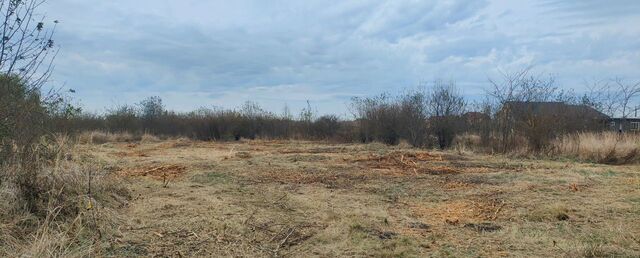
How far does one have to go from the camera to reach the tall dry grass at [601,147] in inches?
587

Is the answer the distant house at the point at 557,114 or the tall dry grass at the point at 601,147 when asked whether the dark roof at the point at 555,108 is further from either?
the tall dry grass at the point at 601,147

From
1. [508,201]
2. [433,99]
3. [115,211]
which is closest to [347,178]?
[508,201]

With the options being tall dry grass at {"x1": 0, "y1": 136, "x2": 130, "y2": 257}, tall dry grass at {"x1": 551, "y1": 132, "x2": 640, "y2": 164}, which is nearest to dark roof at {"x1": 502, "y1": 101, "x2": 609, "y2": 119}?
tall dry grass at {"x1": 551, "y1": 132, "x2": 640, "y2": 164}

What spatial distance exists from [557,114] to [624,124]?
3.72 metres

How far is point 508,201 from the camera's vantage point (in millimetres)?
7551

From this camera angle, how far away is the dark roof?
1827 cm

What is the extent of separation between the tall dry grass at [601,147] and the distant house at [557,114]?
3.21ft

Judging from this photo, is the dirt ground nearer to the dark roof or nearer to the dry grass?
the dark roof

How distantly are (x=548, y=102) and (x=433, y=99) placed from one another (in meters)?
5.26

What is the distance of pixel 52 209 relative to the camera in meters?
5.35

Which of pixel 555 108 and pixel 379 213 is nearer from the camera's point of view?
pixel 379 213

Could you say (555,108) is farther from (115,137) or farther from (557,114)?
(115,137)

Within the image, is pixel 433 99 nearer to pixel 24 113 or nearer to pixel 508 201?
pixel 508 201

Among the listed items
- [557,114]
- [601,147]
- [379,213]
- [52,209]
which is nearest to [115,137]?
[557,114]
